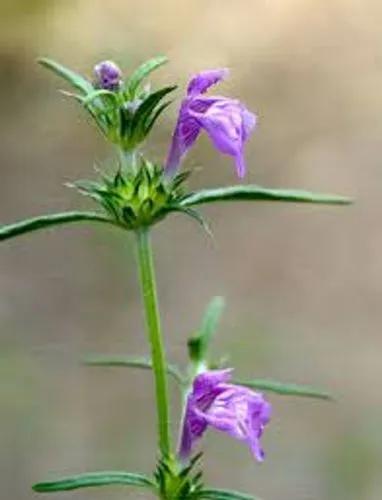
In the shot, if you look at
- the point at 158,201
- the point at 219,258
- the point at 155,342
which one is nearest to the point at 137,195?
the point at 158,201

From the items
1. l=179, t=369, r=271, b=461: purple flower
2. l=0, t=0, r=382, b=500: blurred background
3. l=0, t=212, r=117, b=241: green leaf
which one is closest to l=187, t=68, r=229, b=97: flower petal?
l=0, t=212, r=117, b=241: green leaf

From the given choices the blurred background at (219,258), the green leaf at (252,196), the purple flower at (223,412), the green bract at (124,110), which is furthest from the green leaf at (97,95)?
the blurred background at (219,258)

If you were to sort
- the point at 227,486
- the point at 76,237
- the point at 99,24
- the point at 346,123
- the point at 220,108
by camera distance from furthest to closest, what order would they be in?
the point at 99,24 < the point at 346,123 < the point at 76,237 < the point at 227,486 < the point at 220,108

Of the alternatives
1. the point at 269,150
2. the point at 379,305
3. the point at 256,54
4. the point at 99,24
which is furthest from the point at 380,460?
the point at 99,24

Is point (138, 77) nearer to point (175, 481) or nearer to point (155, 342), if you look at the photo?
point (155, 342)

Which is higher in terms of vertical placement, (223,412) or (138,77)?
(138,77)

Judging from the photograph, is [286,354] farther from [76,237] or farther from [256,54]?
[256,54]
